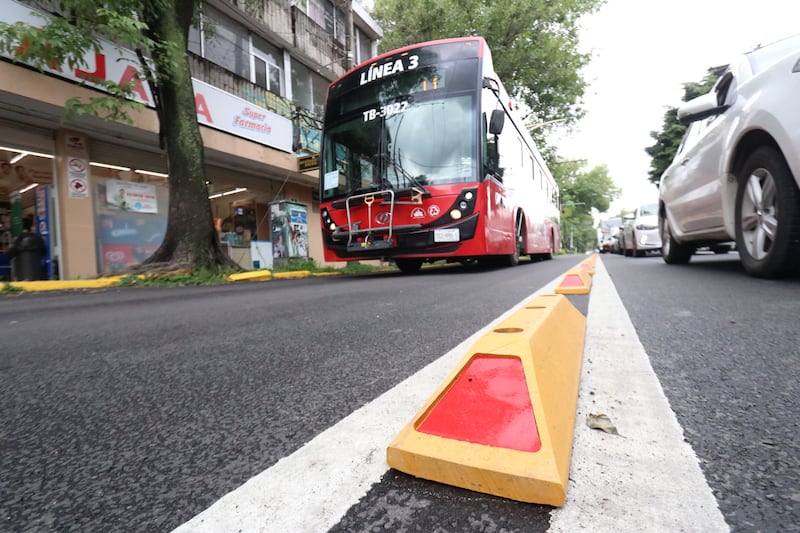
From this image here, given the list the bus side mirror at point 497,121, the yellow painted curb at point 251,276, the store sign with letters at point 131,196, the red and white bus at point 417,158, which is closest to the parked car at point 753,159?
the bus side mirror at point 497,121

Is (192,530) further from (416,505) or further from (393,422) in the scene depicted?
(393,422)

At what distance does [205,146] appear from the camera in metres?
9.89

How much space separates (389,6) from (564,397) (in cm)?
1970

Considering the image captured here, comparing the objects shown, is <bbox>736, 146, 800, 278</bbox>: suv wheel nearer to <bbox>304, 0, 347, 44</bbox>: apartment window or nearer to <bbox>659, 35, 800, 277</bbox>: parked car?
<bbox>659, 35, 800, 277</bbox>: parked car

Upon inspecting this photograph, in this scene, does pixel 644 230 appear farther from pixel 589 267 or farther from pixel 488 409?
pixel 488 409

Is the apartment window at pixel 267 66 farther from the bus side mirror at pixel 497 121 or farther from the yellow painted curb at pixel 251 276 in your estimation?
the bus side mirror at pixel 497 121

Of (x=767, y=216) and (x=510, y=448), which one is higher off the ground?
(x=767, y=216)

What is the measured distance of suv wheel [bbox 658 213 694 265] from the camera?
6125 millimetres

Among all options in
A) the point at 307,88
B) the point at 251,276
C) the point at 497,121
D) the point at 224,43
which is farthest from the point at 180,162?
the point at 307,88

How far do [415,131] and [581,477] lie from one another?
20.0 ft

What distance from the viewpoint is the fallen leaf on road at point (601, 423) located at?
89 cm

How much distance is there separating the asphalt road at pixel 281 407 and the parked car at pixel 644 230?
1127 cm

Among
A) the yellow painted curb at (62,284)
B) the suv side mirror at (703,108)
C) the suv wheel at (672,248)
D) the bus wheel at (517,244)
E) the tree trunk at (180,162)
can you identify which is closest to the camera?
the suv side mirror at (703,108)

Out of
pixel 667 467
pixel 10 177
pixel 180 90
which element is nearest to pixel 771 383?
pixel 667 467
